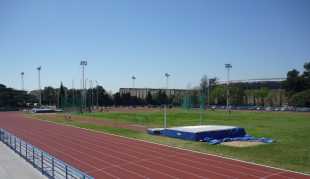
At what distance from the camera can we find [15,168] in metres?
14.0

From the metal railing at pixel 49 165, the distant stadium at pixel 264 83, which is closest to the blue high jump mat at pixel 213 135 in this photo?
the metal railing at pixel 49 165

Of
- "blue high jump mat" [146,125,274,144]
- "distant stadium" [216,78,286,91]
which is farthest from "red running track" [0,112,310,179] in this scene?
"distant stadium" [216,78,286,91]

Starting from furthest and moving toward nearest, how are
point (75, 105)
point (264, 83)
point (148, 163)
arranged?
point (264, 83) < point (75, 105) < point (148, 163)

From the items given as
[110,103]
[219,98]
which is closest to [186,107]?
[219,98]

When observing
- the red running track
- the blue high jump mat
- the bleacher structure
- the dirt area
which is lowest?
the red running track

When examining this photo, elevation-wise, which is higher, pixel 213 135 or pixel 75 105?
pixel 75 105

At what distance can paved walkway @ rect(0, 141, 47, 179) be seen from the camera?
41.0 feet

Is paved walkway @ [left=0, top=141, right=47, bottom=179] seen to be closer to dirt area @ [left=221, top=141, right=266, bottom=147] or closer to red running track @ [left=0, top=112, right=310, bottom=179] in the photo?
red running track @ [left=0, top=112, right=310, bottom=179]

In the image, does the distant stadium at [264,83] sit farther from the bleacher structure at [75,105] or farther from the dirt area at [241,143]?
the dirt area at [241,143]

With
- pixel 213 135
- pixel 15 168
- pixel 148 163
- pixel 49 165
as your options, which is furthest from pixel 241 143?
pixel 15 168

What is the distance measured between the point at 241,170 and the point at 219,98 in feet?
309

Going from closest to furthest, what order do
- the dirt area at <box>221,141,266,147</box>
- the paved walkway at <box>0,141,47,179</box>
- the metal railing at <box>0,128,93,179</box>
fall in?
the metal railing at <box>0,128,93,179</box>, the paved walkway at <box>0,141,47,179</box>, the dirt area at <box>221,141,266,147</box>

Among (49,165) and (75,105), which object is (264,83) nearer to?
(75,105)

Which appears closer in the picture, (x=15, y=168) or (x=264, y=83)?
(x=15, y=168)
